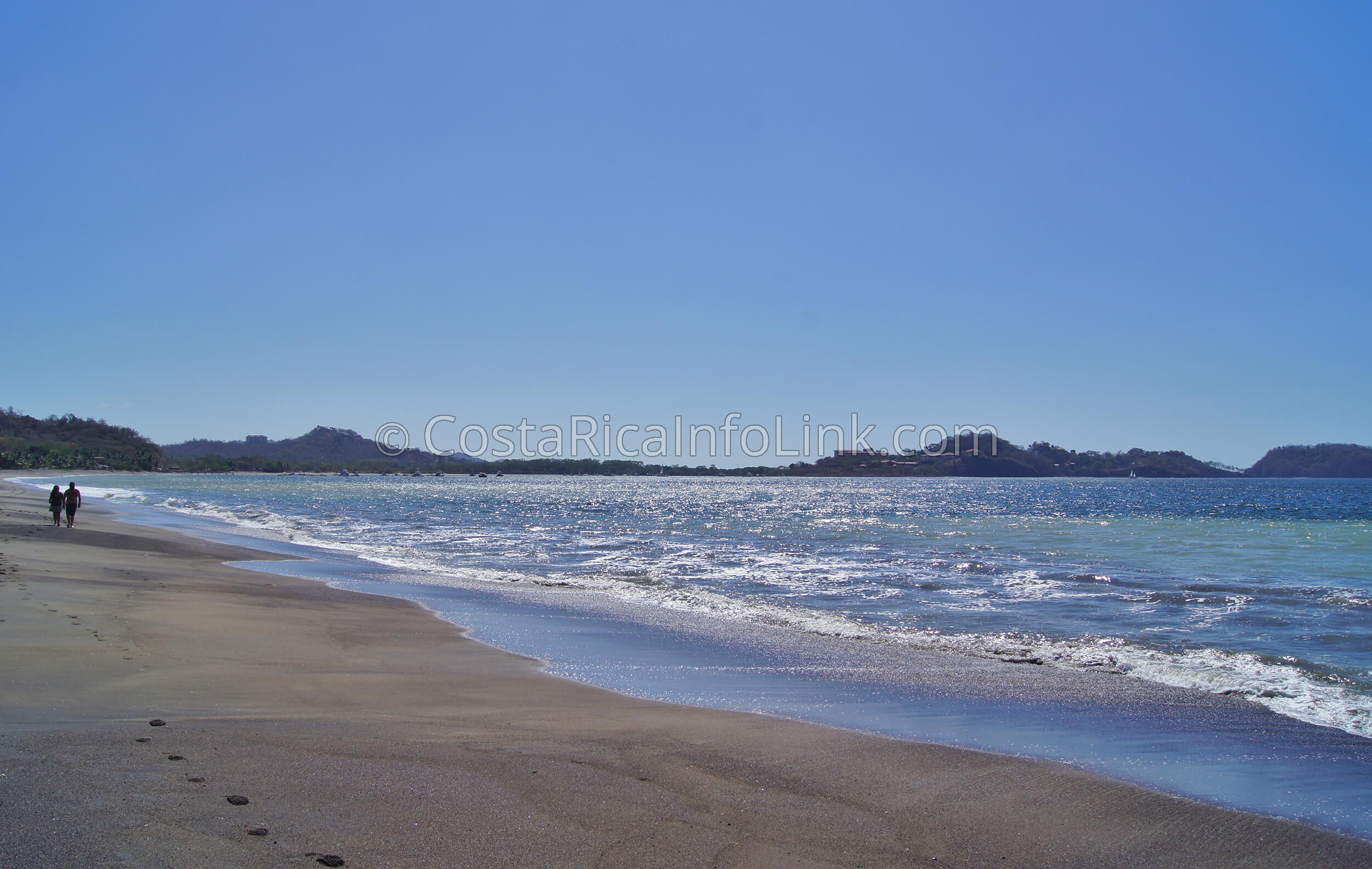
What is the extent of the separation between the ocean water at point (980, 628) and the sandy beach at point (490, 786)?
878 millimetres

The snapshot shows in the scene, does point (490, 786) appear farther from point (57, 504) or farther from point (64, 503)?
point (64, 503)

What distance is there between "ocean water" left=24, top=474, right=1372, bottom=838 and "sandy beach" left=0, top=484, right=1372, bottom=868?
2.88 feet

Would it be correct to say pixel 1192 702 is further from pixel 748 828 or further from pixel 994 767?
pixel 748 828

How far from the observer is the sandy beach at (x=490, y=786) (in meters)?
4.14

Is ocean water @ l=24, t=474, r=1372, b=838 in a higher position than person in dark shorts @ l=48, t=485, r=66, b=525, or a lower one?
lower

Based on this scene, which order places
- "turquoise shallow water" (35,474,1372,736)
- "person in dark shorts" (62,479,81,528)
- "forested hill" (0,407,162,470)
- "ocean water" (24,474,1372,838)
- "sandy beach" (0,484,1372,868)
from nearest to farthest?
"sandy beach" (0,484,1372,868)
"ocean water" (24,474,1372,838)
"turquoise shallow water" (35,474,1372,736)
"person in dark shorts" (62,479,81,528)
"forested hill" (0,407,162,470)

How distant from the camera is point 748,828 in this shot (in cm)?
466

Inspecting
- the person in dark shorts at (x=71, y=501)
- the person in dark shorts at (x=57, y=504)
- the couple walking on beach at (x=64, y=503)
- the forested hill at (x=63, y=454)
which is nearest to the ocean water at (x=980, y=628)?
the person in dark shorts at (x=71, y=501)

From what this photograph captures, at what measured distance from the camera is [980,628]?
502 inches

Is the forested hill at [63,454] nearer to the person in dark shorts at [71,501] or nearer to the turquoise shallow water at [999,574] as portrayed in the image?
the turquoise shallow water at [999,574]

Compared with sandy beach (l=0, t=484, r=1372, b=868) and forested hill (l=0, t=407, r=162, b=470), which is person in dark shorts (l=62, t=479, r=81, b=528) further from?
forested hill (l=0, t=407, r=162, b=470)

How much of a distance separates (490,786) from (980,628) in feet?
31.6

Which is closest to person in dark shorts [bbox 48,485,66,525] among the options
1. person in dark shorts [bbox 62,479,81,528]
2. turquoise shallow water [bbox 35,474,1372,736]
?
person in dark shorts [bbox 62,479,81,528]

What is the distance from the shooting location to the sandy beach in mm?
4137
